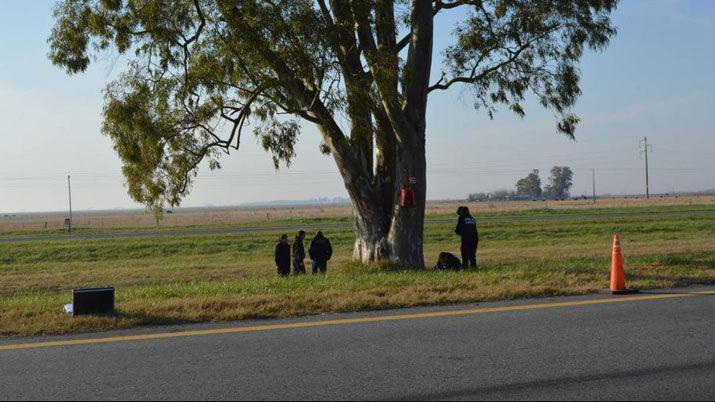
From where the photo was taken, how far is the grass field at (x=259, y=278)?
9133 millimetres

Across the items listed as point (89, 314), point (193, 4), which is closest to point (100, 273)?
point (193, 4)

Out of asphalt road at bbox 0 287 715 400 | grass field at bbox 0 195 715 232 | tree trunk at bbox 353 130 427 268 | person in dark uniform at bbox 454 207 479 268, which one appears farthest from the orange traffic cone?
grass field at bbox 0 195 715 232

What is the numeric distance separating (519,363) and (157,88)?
11561mm

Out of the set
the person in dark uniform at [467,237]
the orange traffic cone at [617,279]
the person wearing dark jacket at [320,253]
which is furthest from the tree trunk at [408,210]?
the orange traffic cone at [617,279]

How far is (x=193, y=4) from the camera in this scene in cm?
1534

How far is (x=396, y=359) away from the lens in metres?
6.45

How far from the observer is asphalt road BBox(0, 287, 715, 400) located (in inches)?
217

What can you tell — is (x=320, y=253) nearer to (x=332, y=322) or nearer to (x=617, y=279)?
(x=617, y=279)

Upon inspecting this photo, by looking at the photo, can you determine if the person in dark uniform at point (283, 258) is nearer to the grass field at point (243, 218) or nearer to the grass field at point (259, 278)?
the grass field at point (259, 278)

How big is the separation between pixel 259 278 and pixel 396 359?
8183 mm

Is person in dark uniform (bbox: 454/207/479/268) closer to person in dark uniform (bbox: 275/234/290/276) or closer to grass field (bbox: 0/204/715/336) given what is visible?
grass field (bbox: 0/204/715/336)

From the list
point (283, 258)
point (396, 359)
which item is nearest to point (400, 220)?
point (283, 258)

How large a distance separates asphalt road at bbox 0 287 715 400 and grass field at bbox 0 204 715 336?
77 centimetres

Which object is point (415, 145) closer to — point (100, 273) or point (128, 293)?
point (128, 293)
